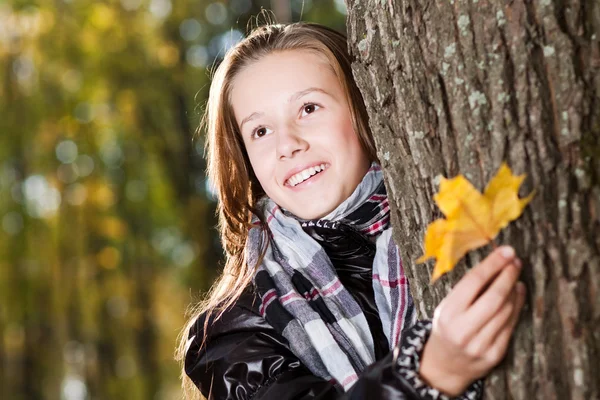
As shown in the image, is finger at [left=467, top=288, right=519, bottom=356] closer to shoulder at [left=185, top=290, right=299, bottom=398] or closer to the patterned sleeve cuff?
the patterned sleeve cuff

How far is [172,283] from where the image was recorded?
12047mm

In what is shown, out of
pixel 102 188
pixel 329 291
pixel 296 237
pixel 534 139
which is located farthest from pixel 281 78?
pixel 102 188

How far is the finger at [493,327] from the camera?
147cm

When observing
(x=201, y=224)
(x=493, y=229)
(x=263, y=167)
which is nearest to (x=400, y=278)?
(x=263, y=167)

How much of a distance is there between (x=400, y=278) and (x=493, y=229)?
85 cm

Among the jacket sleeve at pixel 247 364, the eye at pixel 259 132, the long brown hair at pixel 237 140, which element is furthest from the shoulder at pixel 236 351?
the eye at pixel 259 132

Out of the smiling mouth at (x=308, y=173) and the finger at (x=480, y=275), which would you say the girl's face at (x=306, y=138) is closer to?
the smiling mouth at (x=308, y=173)

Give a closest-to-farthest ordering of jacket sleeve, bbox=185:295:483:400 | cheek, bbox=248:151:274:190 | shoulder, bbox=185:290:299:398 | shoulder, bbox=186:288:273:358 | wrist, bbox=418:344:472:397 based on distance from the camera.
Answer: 1. wrist, bbox=418:344:472:397
2. jacket sleeve, bbox=185:295:483:400
3. shoulder, bbox=185:290:299:398
4. shoulder, bbox=186:288:273:358
5. cheek, bbox=248:151:274:190

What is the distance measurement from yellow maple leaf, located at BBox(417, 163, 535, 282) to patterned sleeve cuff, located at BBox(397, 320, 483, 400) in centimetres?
20

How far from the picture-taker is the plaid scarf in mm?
2264

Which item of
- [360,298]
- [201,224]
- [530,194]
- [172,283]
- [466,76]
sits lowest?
[172,283]

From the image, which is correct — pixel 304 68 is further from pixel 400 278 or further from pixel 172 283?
pixel 172 283

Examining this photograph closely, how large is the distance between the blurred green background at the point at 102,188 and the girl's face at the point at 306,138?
6.70 m

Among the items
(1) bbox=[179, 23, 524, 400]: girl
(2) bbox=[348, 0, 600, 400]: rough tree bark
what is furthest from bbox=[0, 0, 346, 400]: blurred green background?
(2) bbox=[348, 0, 600, 400]: rough tree bark
